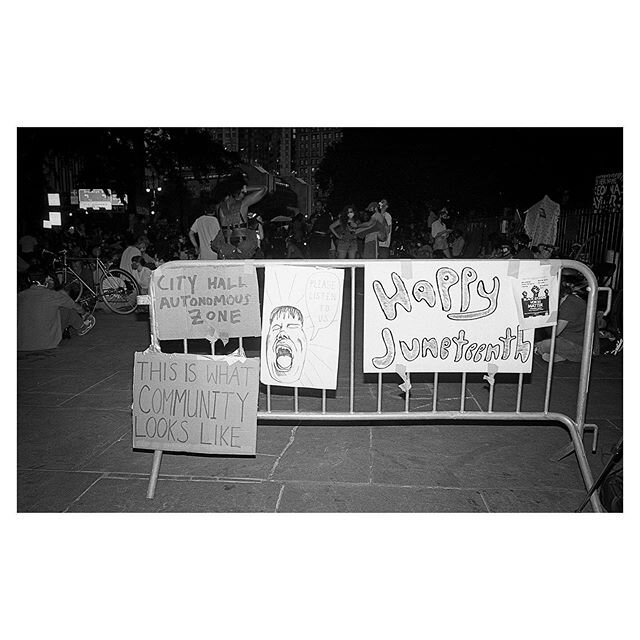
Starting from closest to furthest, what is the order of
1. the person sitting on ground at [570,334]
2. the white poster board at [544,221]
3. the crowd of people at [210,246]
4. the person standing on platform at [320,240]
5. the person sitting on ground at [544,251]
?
the person sitting on ground at [570,334] → the crowd of people at [210,246] → the person sitting on ground at [544,251] → the white poster board at [544,221] → the person standing on platform at [320,240]

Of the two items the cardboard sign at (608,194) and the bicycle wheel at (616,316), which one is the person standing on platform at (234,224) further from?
the cardboard sign at (608,194)

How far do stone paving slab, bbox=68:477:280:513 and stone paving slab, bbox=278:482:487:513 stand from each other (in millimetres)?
156

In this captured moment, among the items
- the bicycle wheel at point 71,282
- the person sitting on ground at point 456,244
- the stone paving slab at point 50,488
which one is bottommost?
the stone paving slab at point 50,488

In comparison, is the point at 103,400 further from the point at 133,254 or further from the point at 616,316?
the point at 616,316

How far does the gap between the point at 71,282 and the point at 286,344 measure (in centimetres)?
894

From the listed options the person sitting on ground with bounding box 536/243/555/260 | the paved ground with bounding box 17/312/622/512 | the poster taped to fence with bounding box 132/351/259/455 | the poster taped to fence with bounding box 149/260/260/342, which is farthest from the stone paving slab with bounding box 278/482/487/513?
the person sitting on ground with bounding box 536/243/555/260

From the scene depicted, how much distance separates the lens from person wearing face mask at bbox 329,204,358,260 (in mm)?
14695

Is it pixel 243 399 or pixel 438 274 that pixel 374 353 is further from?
pixel 243 399

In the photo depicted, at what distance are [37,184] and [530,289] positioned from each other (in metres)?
18.8

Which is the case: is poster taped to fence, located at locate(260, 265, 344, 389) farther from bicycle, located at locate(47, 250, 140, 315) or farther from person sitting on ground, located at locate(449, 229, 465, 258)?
person sitting on ground, located at locate(449, 229, 465, 258)

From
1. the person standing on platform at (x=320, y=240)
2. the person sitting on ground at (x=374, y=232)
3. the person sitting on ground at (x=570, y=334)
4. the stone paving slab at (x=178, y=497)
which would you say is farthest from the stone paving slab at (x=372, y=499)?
the person standing on platform at (x=320, y=240)

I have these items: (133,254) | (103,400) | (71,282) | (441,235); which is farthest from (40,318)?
(441,235)

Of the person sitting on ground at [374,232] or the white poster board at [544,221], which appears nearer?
the person sitting on ground at [374,232]

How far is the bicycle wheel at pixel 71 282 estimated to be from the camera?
1120 cm
